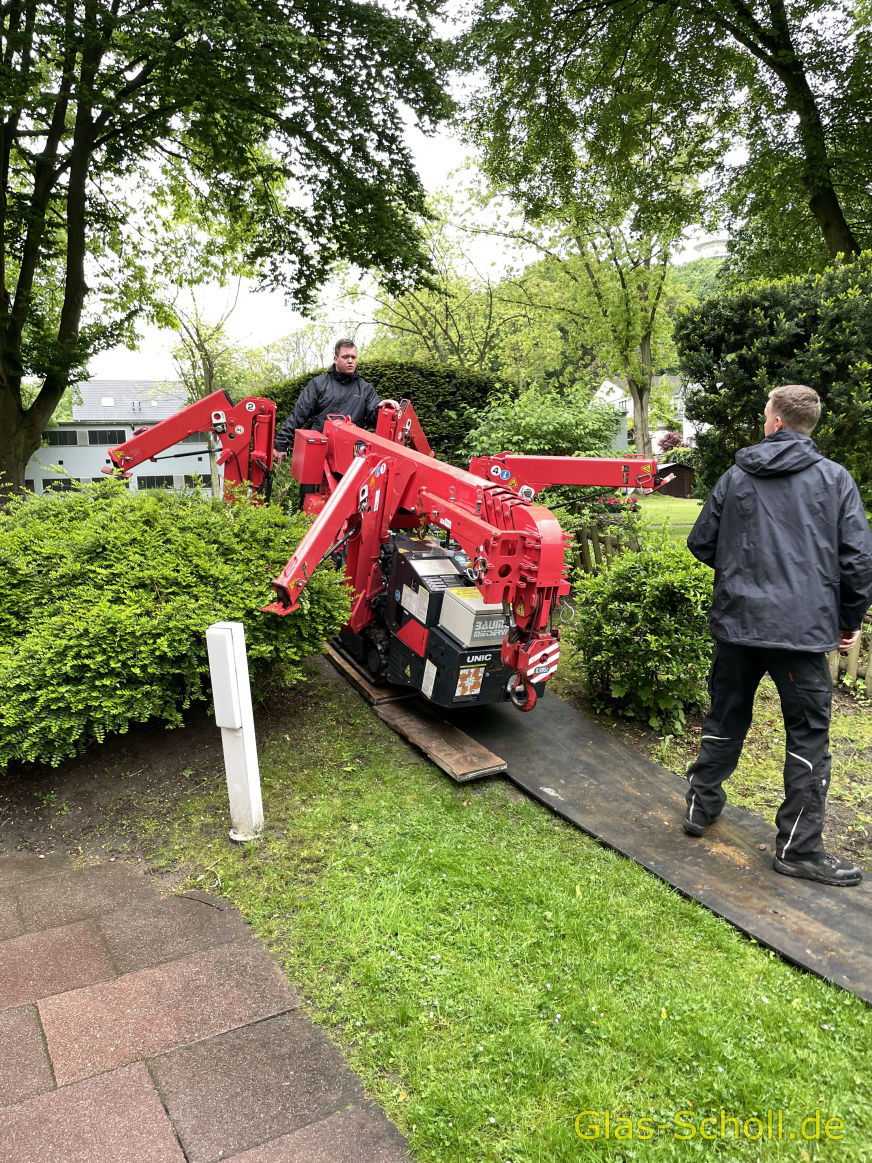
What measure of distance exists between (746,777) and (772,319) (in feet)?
16.8

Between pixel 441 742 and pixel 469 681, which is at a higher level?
→ pixel 469 681

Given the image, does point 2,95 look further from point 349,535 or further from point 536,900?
point 536,900

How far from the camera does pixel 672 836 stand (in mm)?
3678

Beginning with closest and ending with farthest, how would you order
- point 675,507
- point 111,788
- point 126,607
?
point 126,607
point 111,788
point 675,507

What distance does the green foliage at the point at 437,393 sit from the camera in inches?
422

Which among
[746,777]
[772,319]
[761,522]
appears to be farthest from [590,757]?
[772,319]

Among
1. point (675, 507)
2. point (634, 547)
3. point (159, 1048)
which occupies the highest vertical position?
point (634, 547)

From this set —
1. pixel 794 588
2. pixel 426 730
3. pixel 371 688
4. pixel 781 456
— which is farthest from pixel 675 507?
pixel 794 588

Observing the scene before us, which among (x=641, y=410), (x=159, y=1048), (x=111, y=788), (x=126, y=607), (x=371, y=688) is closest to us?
(x=159, y=1048)

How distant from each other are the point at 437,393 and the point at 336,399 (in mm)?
4965

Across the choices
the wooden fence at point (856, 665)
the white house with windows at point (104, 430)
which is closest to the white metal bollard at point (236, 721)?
the wooden fence at point (856, 665)

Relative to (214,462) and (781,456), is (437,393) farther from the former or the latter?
(781,456)

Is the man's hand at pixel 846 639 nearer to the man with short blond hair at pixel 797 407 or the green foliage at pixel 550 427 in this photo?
the man with short blond hair at pixel 797 407

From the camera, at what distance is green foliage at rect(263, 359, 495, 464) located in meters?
10.7
